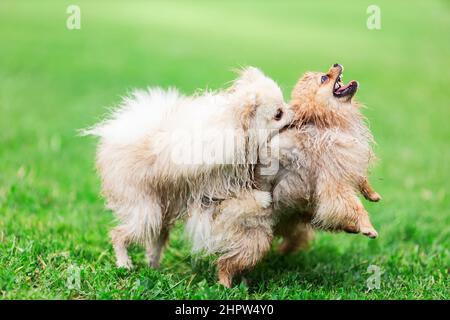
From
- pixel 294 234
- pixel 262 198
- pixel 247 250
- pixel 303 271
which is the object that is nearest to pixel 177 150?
pixel 262 198

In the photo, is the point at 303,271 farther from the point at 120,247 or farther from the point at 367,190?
the point at 120,247

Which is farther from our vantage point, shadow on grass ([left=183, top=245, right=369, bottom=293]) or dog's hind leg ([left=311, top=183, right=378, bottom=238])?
shadow on grass ([left=183, top=245, right=369, bottom=293])

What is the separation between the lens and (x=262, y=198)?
446 cm

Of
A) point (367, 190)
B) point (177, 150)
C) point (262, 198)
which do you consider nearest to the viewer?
point (177, 150)

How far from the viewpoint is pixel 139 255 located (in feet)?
18.2

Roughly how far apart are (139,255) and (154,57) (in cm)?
969

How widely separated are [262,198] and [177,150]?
2.33 ft

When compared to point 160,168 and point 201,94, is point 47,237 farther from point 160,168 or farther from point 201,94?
point 201,94

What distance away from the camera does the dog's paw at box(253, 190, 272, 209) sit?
4.45 meters

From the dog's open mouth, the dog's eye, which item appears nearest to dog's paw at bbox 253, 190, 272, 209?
the dog's eye

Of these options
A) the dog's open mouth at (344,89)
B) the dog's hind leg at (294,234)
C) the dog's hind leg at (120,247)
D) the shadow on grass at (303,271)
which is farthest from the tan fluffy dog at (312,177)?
the dog's hind leg at (120,247)

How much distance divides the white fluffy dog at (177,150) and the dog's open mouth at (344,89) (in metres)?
0.41

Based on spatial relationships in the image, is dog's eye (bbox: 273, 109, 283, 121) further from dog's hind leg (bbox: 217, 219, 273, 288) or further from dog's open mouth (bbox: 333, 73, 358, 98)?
dog's hind leg (bbox: 217, 219, 273, 288)
